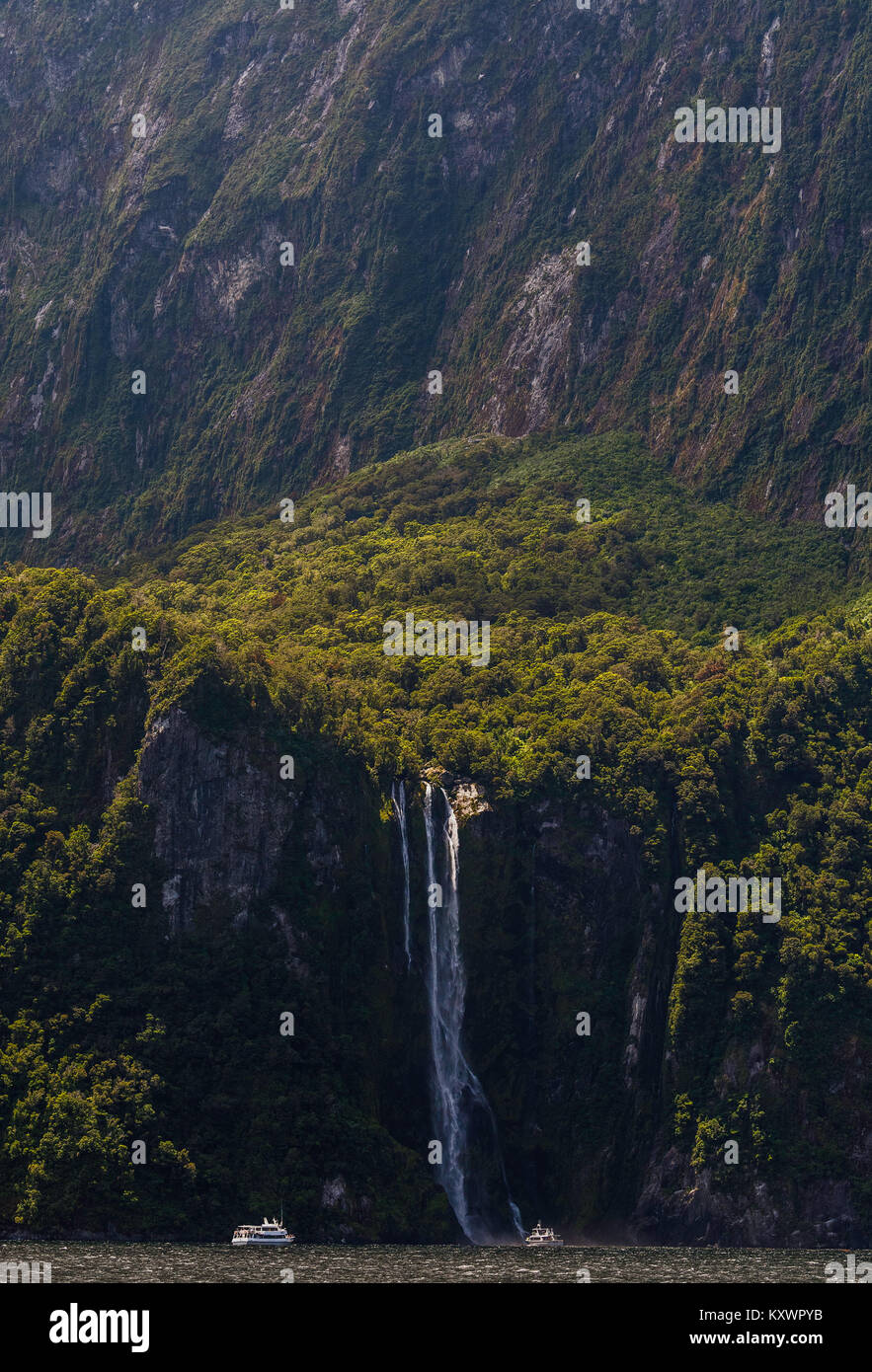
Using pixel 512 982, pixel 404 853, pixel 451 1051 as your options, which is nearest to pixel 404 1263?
pixel 451 1051

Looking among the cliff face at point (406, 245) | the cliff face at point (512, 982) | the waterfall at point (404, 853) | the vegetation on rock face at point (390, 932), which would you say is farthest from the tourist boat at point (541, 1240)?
the cliff face at point (406, 245)

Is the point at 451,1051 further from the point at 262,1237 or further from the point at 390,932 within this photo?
the point at 262,1237

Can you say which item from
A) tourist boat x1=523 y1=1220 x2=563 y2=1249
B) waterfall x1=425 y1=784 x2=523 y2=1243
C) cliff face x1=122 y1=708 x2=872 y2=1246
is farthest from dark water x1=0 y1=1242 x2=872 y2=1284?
waterfall x1=425 y1=784 x2=523 y2=1243

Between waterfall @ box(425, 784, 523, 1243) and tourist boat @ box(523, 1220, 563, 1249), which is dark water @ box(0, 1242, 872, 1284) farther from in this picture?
waterfall @ box(425, 784, 523, 1243)

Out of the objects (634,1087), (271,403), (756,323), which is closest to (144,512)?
(271,403)
